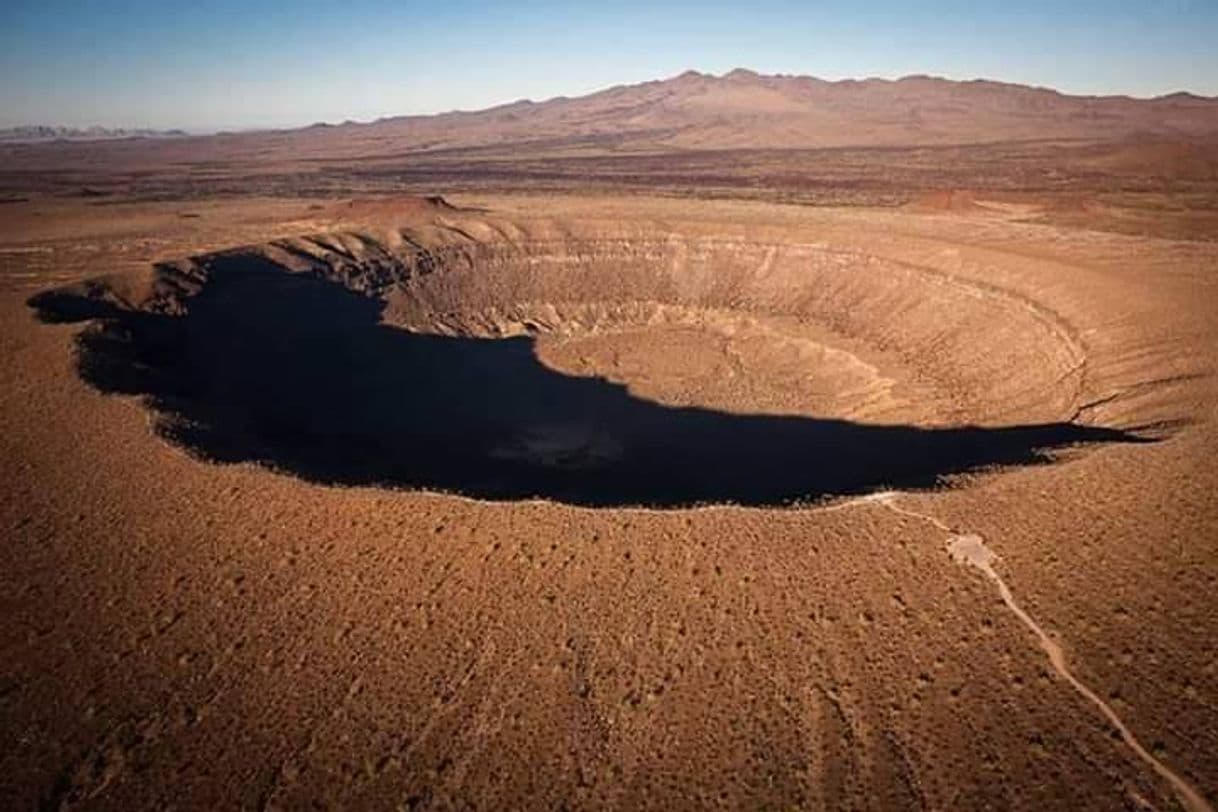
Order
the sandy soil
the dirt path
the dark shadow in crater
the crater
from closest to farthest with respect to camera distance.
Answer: the dirt path, the sandy soil, the dark shadow in crater, the crater

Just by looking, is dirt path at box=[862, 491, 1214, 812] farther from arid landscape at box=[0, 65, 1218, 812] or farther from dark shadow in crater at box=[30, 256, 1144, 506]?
dark shadow in crater at box=[30, 256, 1144, 506]

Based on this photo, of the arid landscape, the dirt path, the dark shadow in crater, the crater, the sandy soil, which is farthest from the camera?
the crater

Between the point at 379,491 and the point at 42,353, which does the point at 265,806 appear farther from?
the point at 42,353

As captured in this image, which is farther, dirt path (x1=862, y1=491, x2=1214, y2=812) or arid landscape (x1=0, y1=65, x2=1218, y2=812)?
arid landscape (x1=0, y1=65, x2=1218, y2=812)

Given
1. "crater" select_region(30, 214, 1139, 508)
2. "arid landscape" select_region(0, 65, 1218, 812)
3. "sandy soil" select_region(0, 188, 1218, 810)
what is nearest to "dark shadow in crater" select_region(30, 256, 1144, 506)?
"crater" select_region(30, 214, 1139, 508)

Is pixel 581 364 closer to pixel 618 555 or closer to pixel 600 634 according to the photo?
pixel 618 555

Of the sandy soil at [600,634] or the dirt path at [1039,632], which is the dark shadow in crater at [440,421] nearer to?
the dirt path at [1039,632]

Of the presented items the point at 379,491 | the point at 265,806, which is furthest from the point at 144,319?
the point at 265,806
